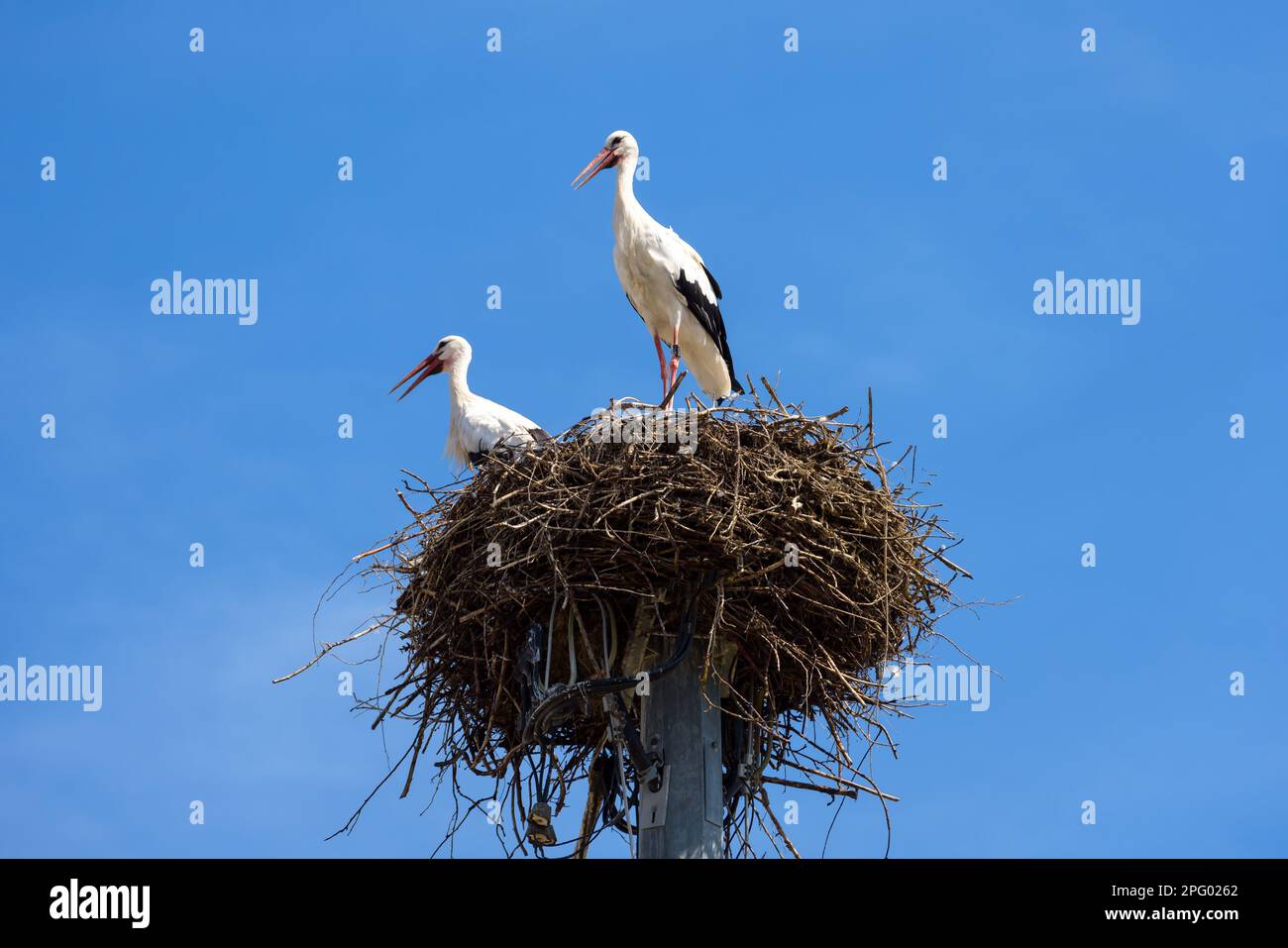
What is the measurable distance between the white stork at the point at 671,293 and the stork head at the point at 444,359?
1.15m

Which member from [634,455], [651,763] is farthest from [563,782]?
[634,455]

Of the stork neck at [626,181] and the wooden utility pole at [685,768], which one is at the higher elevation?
the stork neck at [626,181]

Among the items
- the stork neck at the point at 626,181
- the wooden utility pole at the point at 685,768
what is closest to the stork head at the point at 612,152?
the stork neck at the point at 626,181

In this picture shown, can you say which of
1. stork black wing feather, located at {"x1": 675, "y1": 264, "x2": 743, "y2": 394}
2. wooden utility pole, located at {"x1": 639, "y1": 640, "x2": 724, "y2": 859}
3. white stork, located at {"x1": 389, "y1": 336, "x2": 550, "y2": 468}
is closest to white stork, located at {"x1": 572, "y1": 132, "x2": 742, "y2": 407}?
stork black wing feather, located at {"x1": 675, "y1": 264, "x2": 743, "y2": 394}

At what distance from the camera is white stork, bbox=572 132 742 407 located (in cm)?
1014

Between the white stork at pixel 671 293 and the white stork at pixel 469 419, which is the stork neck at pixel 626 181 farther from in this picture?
the white stork at pixel 469 419

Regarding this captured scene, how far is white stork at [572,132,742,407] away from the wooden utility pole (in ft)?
9.59

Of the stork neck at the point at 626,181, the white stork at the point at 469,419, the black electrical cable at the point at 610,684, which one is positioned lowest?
the black electrical cable at the point at 610,684

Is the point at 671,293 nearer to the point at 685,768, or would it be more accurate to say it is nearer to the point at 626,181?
the point at 626,181

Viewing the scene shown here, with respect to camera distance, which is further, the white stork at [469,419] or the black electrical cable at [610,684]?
the white stork at [469,419]

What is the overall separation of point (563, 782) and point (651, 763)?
19.7 inches

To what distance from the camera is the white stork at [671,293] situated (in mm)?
→ 10141

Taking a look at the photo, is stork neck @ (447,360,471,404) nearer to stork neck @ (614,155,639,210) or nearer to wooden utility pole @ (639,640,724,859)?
stork neck @ (614,155,639,210)
